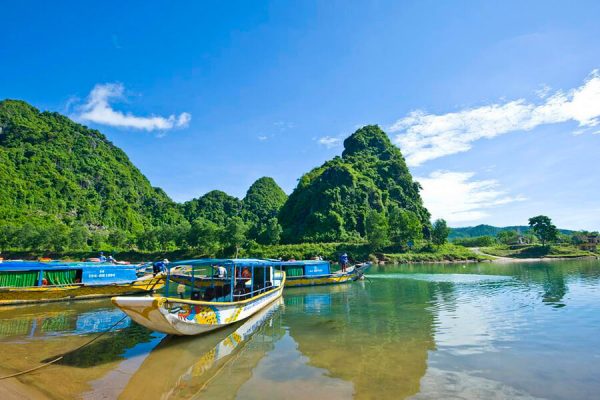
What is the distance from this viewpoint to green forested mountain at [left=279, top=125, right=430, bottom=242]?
118m

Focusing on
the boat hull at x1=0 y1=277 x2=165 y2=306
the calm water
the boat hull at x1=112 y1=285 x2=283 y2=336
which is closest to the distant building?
the calm water

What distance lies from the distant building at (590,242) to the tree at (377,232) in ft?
215

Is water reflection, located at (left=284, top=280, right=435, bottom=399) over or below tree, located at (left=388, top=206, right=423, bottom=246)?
below

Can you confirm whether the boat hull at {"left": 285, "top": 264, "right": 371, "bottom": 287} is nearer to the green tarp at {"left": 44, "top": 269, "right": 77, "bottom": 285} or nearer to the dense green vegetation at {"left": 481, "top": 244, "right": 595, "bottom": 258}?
the green tarp at {"left": 44, "top": 269, "right": 77, "bottom": 285}

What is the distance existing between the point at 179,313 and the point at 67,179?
150 metres

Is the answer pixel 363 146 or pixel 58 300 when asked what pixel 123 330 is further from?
pixel 363 146

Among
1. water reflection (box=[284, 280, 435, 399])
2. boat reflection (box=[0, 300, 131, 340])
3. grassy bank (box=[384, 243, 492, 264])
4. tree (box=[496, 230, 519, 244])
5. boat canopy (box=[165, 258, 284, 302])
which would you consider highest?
tree (box=[496, 230, 519, 244])

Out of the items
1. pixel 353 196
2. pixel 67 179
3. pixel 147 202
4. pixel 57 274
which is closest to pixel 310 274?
pixel 57 274

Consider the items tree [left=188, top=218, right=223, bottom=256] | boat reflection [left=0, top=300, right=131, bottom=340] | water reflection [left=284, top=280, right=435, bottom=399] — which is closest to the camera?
water reflection [left=284, top=280, right=435, bottom=399]

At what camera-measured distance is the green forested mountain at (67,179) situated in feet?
364

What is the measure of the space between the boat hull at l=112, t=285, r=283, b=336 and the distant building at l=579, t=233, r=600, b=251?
4978 inches

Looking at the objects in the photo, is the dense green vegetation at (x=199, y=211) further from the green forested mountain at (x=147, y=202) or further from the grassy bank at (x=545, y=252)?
the grassy bank at (x=545, y=252)

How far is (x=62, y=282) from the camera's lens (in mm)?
A: 25297

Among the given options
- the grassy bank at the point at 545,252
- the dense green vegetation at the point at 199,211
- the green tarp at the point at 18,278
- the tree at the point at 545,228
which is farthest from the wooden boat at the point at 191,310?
the tree at the point at 545,228
